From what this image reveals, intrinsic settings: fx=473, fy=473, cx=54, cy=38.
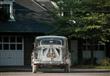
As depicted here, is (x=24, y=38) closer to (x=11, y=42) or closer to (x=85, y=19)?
(x=11, y=42)

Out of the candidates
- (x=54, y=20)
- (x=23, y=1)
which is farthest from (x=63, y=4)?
(x=23, y=1)

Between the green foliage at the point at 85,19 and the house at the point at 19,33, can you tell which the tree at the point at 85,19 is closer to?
the green foliage at the point at 85,19

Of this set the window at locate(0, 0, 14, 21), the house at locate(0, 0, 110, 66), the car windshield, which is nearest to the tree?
the house at locate(0, 0, 110, 66)

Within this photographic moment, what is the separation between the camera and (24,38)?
4444 centimetres

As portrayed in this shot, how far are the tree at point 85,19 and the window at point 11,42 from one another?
483 cm

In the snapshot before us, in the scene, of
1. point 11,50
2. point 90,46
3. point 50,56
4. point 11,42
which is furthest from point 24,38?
point 50,56

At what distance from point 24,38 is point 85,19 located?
686cm

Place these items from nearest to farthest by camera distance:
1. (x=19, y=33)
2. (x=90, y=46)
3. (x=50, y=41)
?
(x=50, y=41) < (x=19, y=33) < (x=90, y=46)

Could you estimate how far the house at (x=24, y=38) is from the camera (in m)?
43.6

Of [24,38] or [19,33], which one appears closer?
[19,33]

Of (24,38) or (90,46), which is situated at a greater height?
(24,38)

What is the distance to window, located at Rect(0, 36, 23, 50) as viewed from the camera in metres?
44.4

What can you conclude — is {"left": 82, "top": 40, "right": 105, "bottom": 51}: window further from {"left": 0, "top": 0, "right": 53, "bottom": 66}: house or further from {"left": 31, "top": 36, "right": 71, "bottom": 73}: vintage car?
{"left": 31, "top": 36, "right": 71, "bottom": 73}: vintage car

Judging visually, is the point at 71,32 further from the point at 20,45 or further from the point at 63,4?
the point at 20,45
